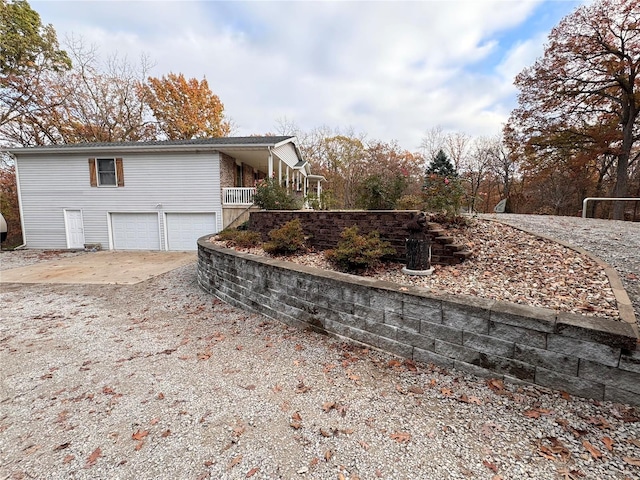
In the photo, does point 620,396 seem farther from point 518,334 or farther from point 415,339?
point 415,339

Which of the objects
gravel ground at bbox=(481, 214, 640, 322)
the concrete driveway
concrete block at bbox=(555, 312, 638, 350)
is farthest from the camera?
the concrete driveway

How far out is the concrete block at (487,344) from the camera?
7.28 ft

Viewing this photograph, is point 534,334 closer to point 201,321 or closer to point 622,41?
point 201,321

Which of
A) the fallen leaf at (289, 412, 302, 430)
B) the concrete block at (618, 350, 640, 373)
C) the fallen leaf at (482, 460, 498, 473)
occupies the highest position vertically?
the concrete block at (618, 350, 640, 373)

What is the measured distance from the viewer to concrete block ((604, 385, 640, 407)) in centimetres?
182

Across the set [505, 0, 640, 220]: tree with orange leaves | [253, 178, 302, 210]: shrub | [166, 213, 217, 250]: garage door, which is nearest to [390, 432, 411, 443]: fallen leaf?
→ [253, 178, 302, 210]: shrub

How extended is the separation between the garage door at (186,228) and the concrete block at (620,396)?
11.5 m

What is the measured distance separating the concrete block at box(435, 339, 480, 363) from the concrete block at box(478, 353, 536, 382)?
5cm

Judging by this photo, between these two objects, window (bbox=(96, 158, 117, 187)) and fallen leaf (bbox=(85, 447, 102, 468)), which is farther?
window (bbox=(96, 158, 117, 187))

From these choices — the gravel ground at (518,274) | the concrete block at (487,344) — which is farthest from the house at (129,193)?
the concrete block at (487,344)

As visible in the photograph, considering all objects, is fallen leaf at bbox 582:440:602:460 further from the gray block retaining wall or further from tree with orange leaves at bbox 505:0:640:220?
tree with orange leaves at bbox 505:0:640:220

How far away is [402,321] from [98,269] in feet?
28.9

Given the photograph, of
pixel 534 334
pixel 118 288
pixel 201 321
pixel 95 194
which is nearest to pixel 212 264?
pixel 201 321

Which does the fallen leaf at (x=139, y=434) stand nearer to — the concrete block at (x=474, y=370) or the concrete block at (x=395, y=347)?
the concrete block at (x=395, y=347)
